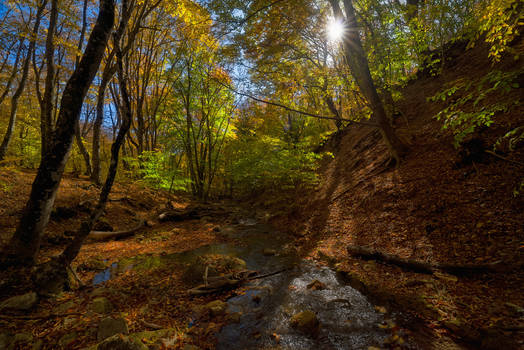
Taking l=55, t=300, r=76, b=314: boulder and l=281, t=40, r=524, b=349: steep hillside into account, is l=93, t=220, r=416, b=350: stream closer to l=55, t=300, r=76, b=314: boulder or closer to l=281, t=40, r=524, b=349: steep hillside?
l=281, t=40, r=524, b=349: steep hillside

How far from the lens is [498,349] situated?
1.99 m

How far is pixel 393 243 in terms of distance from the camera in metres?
4.25

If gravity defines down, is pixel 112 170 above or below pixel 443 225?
above

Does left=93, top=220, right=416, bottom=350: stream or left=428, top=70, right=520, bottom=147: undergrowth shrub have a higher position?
left=428, top=70, right=520, bottom=147: undergrowth shrub

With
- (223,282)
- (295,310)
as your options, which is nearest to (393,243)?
(295,310)

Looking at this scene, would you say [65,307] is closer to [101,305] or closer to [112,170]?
[101,305]

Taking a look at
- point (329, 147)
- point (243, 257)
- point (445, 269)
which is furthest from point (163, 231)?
point (329, 147)

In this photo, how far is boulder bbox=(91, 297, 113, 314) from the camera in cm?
298

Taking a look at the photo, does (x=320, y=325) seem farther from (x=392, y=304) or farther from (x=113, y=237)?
(x=113, y=237)

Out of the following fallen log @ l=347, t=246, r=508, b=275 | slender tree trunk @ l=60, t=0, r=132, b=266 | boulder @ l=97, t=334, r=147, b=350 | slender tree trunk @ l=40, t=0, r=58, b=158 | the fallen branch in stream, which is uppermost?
slender tree trunk @ l=40, t=0, r=58, b=158

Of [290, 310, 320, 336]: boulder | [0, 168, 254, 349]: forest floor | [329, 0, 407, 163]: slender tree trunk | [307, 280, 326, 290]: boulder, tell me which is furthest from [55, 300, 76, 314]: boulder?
[329, 0, 407, 163]: slender tree trunk

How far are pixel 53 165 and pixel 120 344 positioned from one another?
3.20 m

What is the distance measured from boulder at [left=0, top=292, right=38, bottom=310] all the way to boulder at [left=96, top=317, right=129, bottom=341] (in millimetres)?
1170

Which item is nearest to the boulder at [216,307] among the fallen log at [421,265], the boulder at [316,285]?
the boulder at [316,285]
